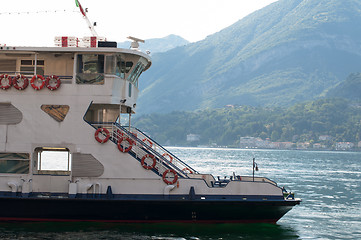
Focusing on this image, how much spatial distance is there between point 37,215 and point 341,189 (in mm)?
28033

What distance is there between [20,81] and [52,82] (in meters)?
1.02

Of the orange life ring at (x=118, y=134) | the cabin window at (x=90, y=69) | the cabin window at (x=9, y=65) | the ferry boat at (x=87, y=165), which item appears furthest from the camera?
the cabin window at (x=9, y=65)

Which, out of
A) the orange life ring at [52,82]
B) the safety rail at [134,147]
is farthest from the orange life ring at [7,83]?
the safety rail at [134,147]

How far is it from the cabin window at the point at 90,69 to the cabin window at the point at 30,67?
1380 millimetres

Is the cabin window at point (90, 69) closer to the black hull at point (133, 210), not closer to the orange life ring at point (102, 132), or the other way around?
the orange life ring at point (102, 132)

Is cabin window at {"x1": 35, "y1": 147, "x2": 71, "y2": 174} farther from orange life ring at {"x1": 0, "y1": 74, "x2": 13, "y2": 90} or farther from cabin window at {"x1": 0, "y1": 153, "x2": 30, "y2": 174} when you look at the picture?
orange life ring at {"x1": 0, "y1": 74, "x2": 13, "y2": 90}

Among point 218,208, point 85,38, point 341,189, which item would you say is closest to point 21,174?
point 85,38

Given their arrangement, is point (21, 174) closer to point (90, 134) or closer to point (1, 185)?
point (1, 185)

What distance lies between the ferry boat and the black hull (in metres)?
0.03

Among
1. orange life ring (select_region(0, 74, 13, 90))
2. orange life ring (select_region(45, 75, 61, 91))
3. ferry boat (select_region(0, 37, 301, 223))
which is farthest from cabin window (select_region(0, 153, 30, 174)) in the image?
orange life ring (select_region(45, 75, 61, 91))

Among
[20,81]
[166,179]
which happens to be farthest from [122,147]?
[20,81]

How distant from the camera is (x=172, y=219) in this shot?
60.0ft

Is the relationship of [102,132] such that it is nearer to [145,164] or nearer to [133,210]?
[145,164]

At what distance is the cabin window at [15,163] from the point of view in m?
18.2
